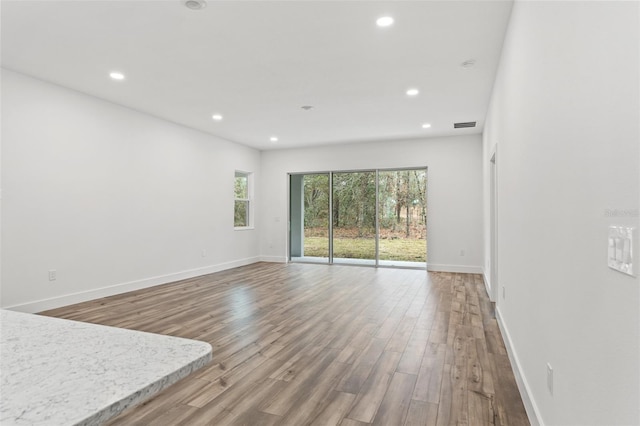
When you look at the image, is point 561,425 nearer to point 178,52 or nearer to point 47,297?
point 178,52

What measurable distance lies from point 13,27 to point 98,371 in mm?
3651

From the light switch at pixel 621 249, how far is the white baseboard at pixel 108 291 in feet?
16.5

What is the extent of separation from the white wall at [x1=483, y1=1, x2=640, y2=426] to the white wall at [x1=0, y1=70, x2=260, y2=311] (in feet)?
16.1

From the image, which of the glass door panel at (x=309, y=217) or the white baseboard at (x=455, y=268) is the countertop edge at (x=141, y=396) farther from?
the glass door panel at (x=309, y=217)

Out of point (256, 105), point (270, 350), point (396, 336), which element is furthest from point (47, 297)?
point (396, 336)

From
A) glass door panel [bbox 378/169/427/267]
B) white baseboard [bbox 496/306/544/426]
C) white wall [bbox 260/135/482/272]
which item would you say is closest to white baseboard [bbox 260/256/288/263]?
glass door panel [bbox 378/169/427/267]

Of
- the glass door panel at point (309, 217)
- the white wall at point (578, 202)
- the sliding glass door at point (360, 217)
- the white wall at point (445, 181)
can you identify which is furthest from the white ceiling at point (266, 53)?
the glass door panel at point (309, 217)

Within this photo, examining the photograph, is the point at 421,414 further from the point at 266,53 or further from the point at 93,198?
the point at 93,198

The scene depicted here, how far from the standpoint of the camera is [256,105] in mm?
5086

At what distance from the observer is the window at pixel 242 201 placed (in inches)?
310

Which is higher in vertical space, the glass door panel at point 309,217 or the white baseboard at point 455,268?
the glass door panel at point 309,217

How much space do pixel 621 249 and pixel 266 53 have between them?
3.27 meters

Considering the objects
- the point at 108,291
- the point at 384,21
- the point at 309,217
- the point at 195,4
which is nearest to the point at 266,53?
the point at 195,4

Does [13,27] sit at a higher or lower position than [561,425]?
higher
